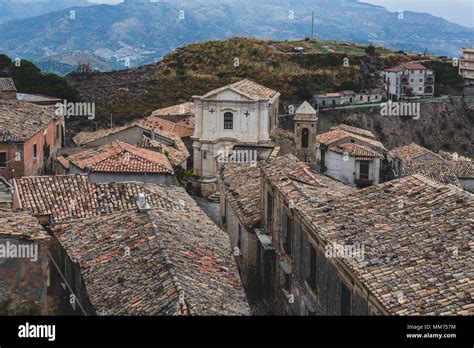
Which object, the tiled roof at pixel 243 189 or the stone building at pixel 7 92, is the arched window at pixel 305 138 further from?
the stone building at pixel 7 92

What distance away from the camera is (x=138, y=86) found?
255 feet

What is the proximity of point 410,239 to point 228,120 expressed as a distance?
29.9 metres

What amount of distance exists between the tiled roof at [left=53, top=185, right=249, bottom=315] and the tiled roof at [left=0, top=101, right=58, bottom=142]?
10.6 meters

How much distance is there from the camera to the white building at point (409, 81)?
8956 centimetres

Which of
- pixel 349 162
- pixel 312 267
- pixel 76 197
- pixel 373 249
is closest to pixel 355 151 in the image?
pixel 349 162

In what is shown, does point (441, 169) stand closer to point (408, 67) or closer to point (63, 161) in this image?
point (63, 161)

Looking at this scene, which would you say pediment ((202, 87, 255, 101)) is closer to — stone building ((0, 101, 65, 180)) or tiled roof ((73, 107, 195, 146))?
tiled roof ((73, 107, 195, 146))

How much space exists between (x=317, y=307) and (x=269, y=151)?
1659 cm

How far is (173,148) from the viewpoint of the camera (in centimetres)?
3953

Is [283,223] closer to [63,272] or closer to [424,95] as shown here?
[63,272]

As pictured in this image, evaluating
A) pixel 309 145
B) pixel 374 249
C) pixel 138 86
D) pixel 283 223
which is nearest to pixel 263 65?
pixel 138 86

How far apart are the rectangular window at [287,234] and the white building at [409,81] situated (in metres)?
74.4

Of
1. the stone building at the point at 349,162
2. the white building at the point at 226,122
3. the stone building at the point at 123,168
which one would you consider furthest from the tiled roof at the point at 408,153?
the stone building at the point at 123,168
